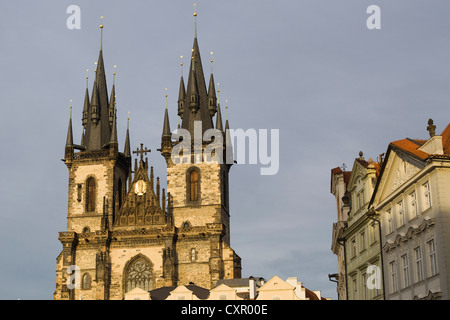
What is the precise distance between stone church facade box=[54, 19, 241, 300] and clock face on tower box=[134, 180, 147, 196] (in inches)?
4.0

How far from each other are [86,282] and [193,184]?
14082 mm

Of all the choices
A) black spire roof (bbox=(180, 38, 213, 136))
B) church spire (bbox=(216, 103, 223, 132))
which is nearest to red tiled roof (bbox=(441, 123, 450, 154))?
church spire (bbox=(216, 103, 223, 132))

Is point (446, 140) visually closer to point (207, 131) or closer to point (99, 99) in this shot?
point (207, 131)

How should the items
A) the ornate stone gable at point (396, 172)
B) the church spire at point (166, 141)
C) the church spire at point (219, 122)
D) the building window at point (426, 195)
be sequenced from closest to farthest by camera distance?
the building window at point (426, 195) < the ornate stone gable at point (396, 172) < the church spire at point (166, 141) < the church spire at point (219, 122)

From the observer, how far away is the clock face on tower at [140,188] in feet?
252

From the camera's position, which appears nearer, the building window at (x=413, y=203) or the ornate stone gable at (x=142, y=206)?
the building window at (x=413, y=203)

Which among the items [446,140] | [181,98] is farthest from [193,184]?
[446,140]

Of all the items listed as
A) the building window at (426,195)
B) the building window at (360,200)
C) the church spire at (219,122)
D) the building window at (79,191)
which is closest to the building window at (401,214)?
the building window at (426,195)

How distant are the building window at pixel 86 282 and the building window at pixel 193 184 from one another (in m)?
12.3

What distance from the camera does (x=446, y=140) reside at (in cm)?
3145

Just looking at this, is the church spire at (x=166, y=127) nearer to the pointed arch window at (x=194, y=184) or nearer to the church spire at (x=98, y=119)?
the pointed arch window at (x=194, y=184)

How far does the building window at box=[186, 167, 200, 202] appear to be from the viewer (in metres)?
75.9

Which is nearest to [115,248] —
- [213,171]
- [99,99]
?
[213,171]
